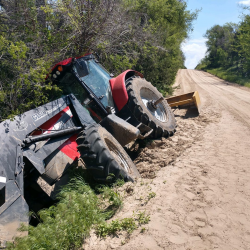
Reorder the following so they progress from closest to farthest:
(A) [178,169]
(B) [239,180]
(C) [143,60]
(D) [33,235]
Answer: (D) [33,235] < (B) [239,180] < (A) [178,169] < (C) [143,60]

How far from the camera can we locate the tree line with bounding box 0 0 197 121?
5.28 m

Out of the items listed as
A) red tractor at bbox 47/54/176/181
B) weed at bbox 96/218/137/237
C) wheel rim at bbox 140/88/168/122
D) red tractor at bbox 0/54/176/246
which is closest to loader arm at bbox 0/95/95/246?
red tractor at bbox 0/54/176/246

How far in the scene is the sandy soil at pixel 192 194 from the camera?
2.81 m

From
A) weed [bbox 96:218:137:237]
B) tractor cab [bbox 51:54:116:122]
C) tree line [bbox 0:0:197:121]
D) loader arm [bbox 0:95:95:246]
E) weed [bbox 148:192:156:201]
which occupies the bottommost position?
weed [bbox 148:192:156:201]

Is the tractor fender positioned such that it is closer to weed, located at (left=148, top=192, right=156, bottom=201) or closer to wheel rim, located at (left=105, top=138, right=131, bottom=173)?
wheel rim, located at (left=105, top=138, right=131, bottom=173)

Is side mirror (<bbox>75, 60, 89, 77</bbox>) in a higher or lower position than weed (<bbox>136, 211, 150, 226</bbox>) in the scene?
higher

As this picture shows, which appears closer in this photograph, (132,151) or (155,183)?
(155,183)

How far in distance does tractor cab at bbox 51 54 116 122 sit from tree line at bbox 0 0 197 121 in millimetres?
273

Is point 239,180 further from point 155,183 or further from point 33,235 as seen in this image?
point 33,235

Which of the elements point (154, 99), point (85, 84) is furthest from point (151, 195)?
point (154, 99)

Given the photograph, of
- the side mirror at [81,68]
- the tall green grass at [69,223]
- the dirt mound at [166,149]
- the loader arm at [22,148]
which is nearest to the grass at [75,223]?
Answer: the tall green grass at [69,223]

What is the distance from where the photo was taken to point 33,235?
274cm

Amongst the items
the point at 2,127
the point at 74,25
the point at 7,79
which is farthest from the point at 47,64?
the point at 2,127

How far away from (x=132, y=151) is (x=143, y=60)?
601 centimetres
